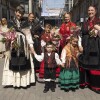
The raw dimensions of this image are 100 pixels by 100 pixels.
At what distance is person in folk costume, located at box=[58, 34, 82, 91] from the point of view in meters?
6.75

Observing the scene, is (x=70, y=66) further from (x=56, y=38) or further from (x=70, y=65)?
(x=56, y=38)

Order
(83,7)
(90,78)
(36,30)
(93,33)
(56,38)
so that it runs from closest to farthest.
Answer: (93,33), (90,78), (56,38), (36,30), (83,7)

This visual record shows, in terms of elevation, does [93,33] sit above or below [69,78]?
above

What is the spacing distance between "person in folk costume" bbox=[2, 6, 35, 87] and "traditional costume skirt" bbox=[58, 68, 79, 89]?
0.82 meters

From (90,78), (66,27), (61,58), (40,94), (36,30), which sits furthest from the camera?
(36,30)

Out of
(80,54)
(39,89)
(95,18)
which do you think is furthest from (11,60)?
(95,18)

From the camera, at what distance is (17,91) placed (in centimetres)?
694

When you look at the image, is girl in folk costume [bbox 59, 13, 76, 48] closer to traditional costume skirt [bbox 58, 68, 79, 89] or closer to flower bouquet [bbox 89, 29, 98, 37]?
flower bouquet [bbox 89, 29, 98, 37]

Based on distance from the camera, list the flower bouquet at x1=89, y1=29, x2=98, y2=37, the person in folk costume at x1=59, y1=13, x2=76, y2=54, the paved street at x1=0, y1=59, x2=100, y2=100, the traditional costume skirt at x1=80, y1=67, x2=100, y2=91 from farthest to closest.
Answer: the person in folk costume at x1=59, y1=13, x2=76, y2=54 → the traditional costume skirt at x1=80, y1=67, x2=100, y2=91 → the flower bouquet at x1=89, y1=29, x2=98, y2=37 → the paved street at x1=0, y1=59, x2=100, y2=100

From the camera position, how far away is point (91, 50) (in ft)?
21.6

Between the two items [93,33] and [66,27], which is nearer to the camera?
[93,33]

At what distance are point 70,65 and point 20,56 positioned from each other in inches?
43.5

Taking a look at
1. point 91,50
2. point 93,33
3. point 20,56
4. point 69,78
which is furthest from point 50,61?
point 93,33

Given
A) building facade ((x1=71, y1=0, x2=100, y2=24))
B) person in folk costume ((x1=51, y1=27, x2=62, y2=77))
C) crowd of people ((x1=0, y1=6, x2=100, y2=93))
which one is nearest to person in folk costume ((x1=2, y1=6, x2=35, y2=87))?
crowd of people ((x1=0, y1=6, x2=100, y2=93))
